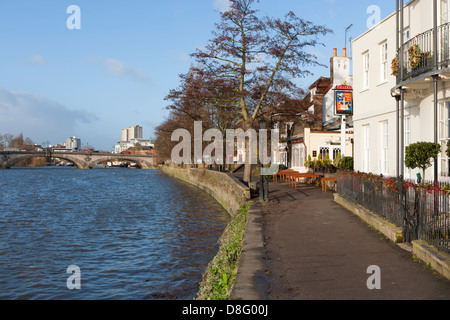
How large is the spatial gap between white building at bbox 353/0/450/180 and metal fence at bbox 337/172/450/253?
716mm

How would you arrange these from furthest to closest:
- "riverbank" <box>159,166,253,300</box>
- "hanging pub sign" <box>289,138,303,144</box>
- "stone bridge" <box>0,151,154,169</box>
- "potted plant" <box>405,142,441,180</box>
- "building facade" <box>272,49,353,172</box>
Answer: "stone bridge" <box>0,151,154,169</box> → "hanging pub sign" <box>289,138,303,144</box> → "building facade" <box>272,49,353,172</box> → "potted plant" <box>405,142,441,180</box> → "riverbank" <box>159,166,253,300</box>

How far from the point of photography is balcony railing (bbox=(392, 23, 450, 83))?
11.0m

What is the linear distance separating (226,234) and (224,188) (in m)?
11.2

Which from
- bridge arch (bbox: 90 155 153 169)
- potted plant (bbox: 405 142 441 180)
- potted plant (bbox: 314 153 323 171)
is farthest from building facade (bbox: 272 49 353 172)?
bridge arch (bbox: 90 155 153 169)

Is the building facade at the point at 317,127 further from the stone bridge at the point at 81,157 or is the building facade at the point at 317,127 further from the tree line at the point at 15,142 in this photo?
the tree line at the point at 15,142

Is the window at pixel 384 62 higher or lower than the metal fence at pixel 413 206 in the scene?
higher

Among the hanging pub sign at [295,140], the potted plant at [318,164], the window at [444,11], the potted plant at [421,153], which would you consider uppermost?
the window at [444,11]

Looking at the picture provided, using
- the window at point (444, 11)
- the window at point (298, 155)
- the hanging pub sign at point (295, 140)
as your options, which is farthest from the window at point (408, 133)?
the hanging pub sign at point (295, 140)

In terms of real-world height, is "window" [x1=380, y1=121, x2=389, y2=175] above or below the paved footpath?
above

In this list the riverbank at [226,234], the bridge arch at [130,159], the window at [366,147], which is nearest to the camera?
the riverbank at [226,234]

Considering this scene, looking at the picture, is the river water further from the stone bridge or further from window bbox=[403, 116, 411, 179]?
the stone bridge

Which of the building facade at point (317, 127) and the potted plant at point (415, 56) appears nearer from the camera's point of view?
the potted plant at point (415, 56)

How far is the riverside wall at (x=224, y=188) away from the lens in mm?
18987

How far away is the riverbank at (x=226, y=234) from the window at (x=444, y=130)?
6032 mm
